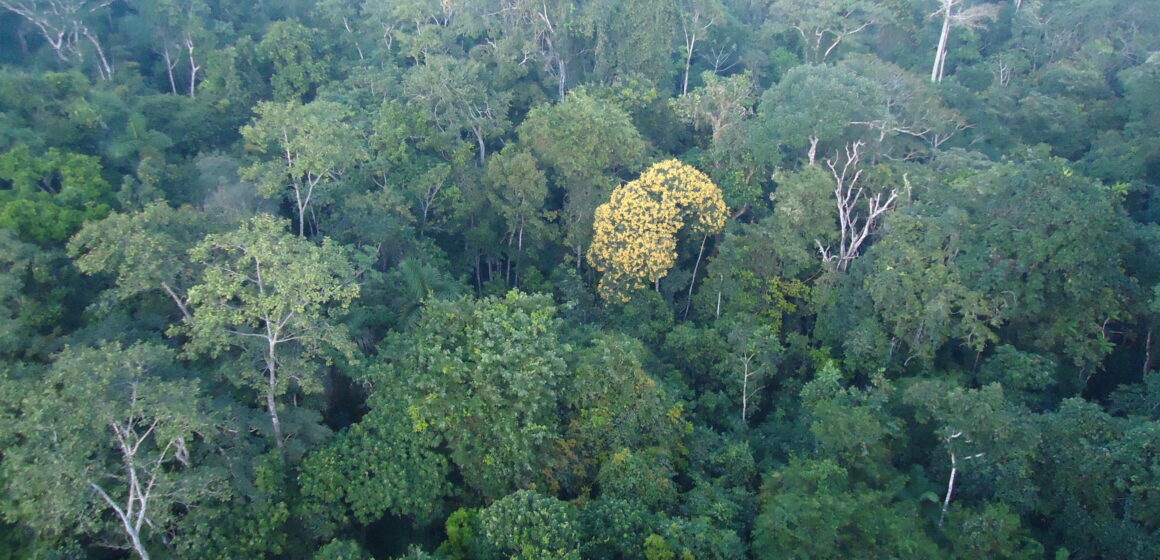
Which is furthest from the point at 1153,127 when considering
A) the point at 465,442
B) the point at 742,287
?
the point at 465,442

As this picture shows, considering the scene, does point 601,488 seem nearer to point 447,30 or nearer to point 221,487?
point 221,487

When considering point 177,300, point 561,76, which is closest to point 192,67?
point 561,76

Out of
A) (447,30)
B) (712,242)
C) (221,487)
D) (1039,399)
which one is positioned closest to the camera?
(221,487)

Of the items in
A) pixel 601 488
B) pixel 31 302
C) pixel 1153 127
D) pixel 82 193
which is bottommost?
pixel 601 488

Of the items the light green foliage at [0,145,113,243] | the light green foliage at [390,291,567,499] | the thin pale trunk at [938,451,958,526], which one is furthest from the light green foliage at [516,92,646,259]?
the thin pale trunk at [938,451,958,526]

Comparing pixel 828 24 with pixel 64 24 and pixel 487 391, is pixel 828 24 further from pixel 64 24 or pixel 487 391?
pixel 64 24

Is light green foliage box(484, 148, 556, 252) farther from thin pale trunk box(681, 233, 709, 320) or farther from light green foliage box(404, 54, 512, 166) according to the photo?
thin pale trunk box(681, 233, 709, 320)

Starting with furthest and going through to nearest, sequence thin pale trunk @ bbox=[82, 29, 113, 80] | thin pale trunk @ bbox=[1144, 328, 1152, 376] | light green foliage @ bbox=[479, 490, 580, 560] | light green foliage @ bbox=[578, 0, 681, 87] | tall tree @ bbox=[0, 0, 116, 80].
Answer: light green foliage @ bbox=[578, 0, 681, 87] < thin pale trunk @ bbox=[82, 29, 113, 80] < tall tree @ bbox=[0, 0, 116, 80] < thin pale trunk @ bbox=[1144, 328, 1152, 376] < light green foliage @ bbox=[479, 490, 580, 560]
